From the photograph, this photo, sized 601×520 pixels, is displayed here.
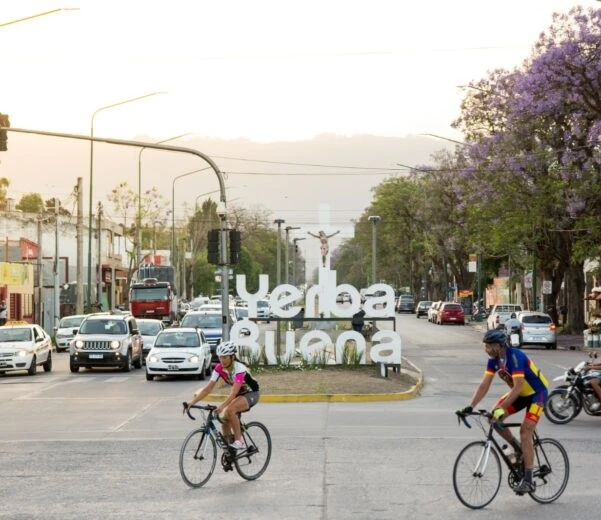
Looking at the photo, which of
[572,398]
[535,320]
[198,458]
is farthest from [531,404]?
[535,320]

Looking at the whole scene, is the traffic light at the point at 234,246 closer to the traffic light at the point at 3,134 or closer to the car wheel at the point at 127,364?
the traffic light at the point at 3,134

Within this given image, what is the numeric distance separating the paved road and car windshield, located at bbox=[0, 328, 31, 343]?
28.6ft

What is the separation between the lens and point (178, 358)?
35531 millimetres

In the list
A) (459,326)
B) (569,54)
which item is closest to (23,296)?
(459,326)

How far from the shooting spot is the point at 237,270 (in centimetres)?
17262

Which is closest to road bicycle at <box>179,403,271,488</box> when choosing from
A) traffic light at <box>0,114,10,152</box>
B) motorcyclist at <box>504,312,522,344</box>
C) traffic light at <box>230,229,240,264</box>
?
traffic light at <box>0,114,10,152</box>

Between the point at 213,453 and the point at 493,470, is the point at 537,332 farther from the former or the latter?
the point at 493,470

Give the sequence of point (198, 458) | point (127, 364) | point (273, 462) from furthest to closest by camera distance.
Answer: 1. point (127, 364)
2. point (273, 462)
3. point (198, 458)

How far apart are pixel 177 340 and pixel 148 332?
10909 millimetres

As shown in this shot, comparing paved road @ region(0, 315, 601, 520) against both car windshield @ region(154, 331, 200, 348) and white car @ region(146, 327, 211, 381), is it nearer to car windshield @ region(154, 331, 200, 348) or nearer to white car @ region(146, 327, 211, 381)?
white car @ region(146, 327, 211, 381)

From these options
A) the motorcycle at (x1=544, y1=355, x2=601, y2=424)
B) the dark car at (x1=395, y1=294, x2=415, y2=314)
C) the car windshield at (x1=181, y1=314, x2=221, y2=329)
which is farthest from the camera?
the dark car at (x1=395, y1=294, x2=415, y2=314)

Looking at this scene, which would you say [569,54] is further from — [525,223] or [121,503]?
[121,503]

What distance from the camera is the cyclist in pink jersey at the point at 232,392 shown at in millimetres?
14148

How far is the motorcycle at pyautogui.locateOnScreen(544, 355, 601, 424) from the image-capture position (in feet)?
73.0
